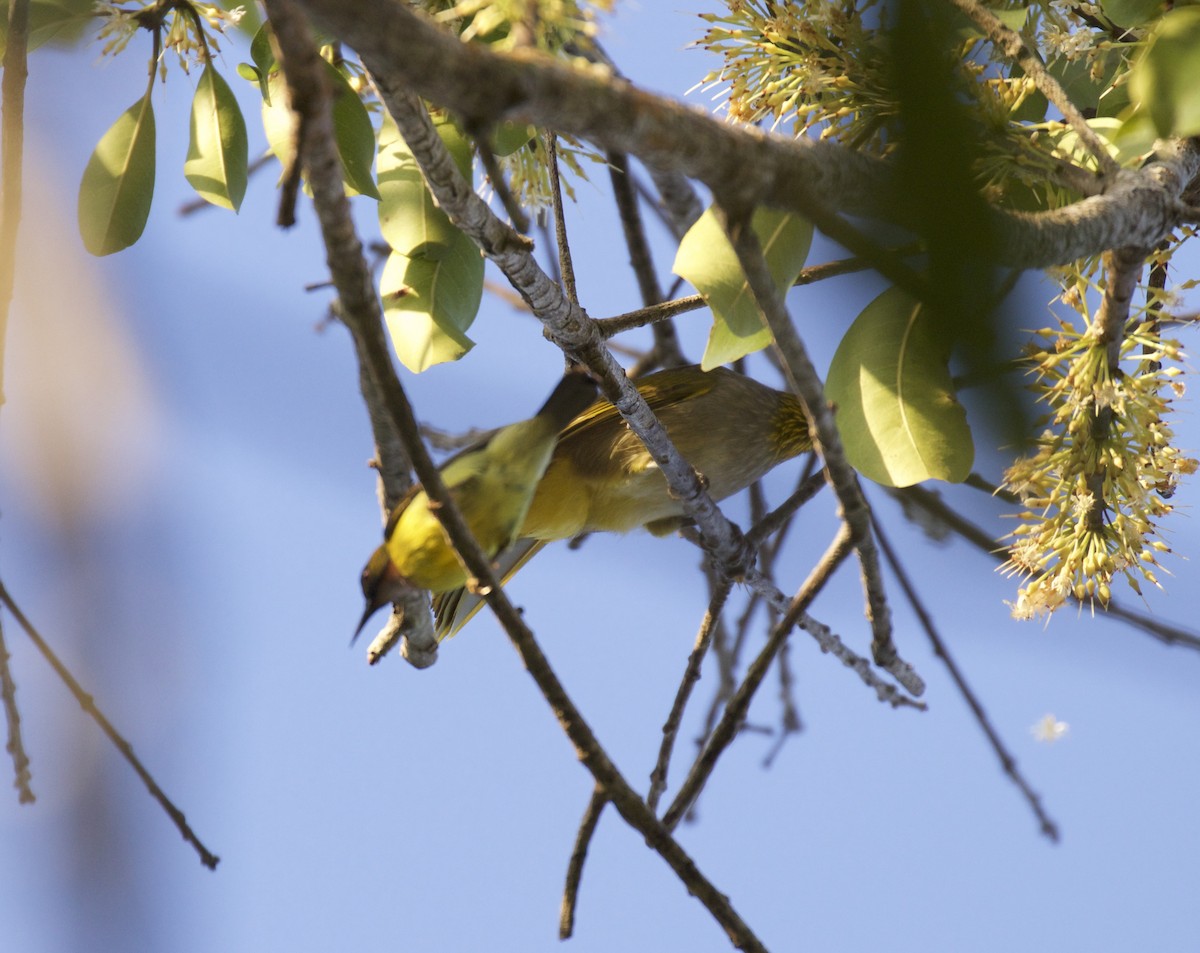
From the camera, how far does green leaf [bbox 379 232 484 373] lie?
2277 millimetres

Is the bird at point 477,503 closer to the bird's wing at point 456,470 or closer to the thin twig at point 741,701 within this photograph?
the bird's wing at point 456,470

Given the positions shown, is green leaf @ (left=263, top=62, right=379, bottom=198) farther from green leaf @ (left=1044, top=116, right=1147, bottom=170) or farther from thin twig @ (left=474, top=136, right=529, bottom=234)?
green leaf @ (left=1044, top=116, right=1147, bottom=170)

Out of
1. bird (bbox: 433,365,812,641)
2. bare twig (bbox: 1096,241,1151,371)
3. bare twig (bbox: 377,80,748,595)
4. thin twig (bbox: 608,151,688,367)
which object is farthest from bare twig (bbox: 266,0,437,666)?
thin twig (bbox: 608,151,688,367)

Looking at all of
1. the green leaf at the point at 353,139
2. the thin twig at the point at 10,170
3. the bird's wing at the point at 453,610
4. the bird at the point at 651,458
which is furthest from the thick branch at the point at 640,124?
A: the bird at the point at 651,458

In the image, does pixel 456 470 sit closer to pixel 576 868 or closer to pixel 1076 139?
pixel 576 868

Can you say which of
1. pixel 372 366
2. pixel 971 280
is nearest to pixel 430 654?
pixel 372 366

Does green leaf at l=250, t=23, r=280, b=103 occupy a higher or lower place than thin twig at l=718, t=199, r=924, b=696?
higher

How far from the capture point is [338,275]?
1.08 m

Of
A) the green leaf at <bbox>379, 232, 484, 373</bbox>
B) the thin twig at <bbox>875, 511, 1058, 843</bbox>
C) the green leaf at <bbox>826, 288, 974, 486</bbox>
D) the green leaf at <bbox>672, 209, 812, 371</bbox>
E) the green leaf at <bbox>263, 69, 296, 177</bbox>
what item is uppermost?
the green leaf at <bbox>263, 69, 296, 177</bbox>

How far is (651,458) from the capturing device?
119 inches

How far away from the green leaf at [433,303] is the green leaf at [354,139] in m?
0.21

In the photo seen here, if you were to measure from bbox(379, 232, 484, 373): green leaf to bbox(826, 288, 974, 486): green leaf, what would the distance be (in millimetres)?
751

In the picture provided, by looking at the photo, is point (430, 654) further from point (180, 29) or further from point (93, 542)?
point (180, 29)

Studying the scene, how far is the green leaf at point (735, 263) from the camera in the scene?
1954mm
